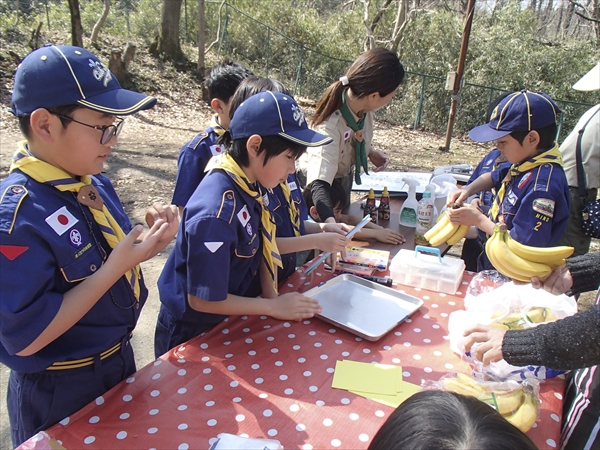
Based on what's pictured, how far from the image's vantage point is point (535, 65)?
13.2m

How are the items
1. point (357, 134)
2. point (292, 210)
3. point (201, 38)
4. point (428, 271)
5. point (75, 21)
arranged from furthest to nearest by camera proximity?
1. point (201, 38)
2. point (75, 21)
3. point (357, 134)
4. point (292, 210)
5. point (428, 271)

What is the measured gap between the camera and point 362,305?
203 centimetres

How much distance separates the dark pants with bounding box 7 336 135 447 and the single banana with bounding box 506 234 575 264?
181 cm

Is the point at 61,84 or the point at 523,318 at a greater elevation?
the point at 61,84

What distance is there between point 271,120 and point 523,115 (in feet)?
5.15

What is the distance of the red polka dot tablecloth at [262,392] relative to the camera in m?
1.28

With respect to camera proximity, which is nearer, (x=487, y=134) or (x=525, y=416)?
(x=525, y=416)

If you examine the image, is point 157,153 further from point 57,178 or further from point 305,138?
point 57,178

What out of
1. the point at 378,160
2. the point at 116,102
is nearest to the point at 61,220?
the point at 116,102

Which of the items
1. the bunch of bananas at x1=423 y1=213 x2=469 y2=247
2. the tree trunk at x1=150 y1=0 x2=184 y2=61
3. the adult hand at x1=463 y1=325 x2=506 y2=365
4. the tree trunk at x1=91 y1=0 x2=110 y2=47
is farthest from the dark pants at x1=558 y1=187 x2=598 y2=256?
the tree trunk at x1=150 y1=0 x2=184 y2=61

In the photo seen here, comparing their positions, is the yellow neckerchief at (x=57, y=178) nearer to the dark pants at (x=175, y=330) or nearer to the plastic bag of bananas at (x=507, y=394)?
the dark pants at (x=175, y=330)

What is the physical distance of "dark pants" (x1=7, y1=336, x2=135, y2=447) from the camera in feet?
4.66

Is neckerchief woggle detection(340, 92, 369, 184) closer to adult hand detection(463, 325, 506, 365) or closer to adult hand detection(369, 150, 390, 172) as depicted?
adult hand detection(369, 150, 390, 172)

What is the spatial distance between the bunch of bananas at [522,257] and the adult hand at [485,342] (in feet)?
1.96
